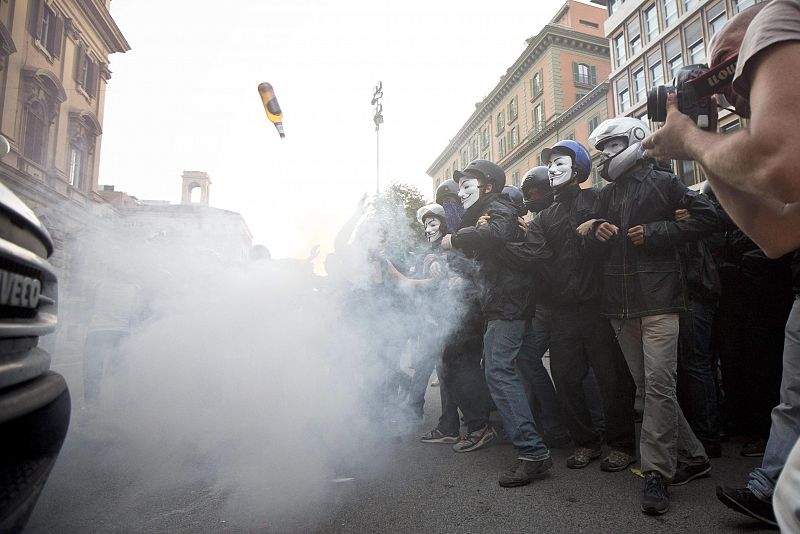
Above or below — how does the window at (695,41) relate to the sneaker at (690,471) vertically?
above

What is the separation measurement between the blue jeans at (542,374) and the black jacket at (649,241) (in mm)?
726

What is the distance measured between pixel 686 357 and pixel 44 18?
576 inches

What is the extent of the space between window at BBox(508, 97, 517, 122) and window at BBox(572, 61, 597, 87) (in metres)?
5.39

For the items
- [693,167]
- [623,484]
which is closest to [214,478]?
[623,484]

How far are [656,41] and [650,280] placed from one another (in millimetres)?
28352

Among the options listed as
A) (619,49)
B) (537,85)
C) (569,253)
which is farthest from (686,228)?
(537,85)

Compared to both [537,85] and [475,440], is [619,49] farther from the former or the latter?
[475,440]

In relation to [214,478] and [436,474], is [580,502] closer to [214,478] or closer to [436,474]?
[436,474]

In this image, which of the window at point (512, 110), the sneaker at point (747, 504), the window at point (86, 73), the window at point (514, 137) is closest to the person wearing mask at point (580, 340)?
the sneaker at point (747, 504)

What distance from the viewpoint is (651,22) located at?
87.1ft

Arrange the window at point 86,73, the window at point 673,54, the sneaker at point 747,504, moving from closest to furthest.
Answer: the sneaker at point 747,504
the window at point 86,73
the window at point 673,54

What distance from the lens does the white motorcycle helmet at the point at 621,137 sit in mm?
3021

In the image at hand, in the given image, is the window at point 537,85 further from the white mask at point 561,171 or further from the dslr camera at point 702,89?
the dslr camera at point 702,89

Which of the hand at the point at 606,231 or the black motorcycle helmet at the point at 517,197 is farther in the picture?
the black motorcycle helmet at the point at 517,197
